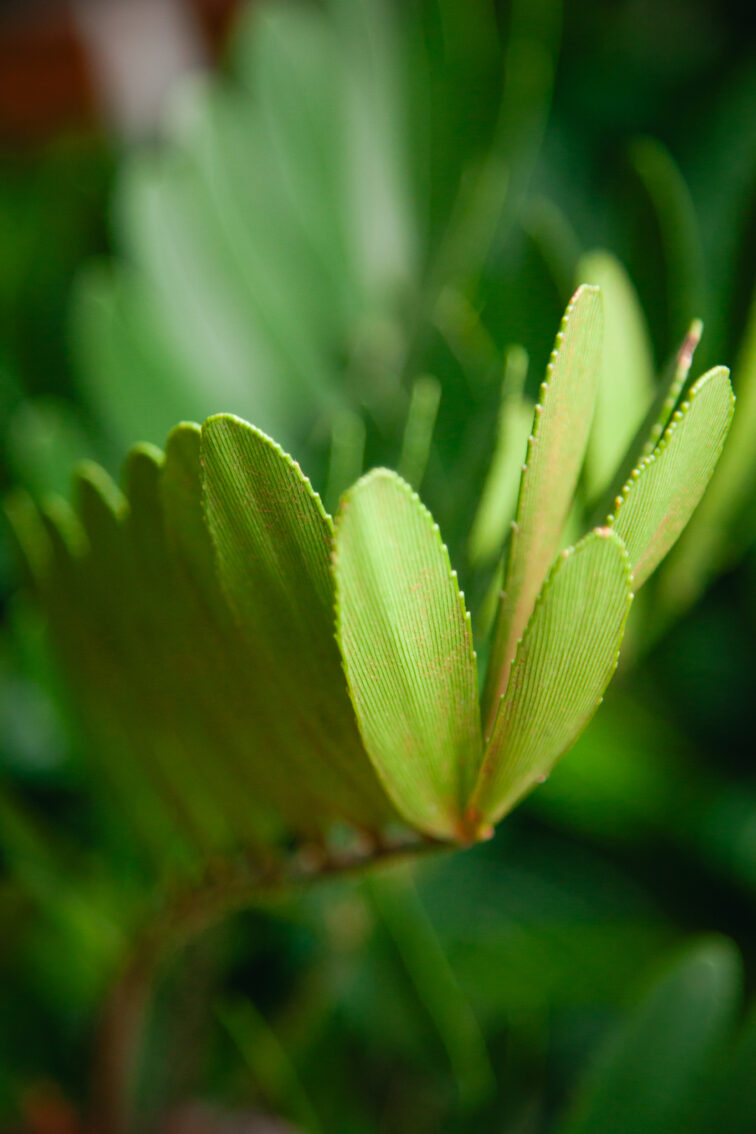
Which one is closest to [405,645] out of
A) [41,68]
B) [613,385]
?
[613,385]

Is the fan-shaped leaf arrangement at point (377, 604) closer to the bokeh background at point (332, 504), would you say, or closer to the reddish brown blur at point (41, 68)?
Result: the bokeh background at point (332, 504)

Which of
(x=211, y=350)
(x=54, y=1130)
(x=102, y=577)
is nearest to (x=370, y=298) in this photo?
(x=211, y=350)

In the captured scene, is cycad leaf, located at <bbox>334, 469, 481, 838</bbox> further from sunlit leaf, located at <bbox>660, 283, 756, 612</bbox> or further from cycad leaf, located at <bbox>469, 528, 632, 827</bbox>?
sunlit leaf, located at <bbox>660, 283, 756, 612</bbox>

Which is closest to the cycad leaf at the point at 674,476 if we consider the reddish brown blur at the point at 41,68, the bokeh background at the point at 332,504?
the bokeh background at the point at 332,504

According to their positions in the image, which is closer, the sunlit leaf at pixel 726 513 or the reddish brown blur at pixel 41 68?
the sunlit leaf at pixel 726 513

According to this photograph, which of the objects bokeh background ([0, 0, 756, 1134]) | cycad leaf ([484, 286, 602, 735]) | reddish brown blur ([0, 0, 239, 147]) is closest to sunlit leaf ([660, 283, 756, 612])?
bokeh background ([0, 0, 756, 1134])

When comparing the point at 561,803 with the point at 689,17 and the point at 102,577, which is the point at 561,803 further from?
the point at 689,17

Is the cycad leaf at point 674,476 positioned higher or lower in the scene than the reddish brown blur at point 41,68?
lower
